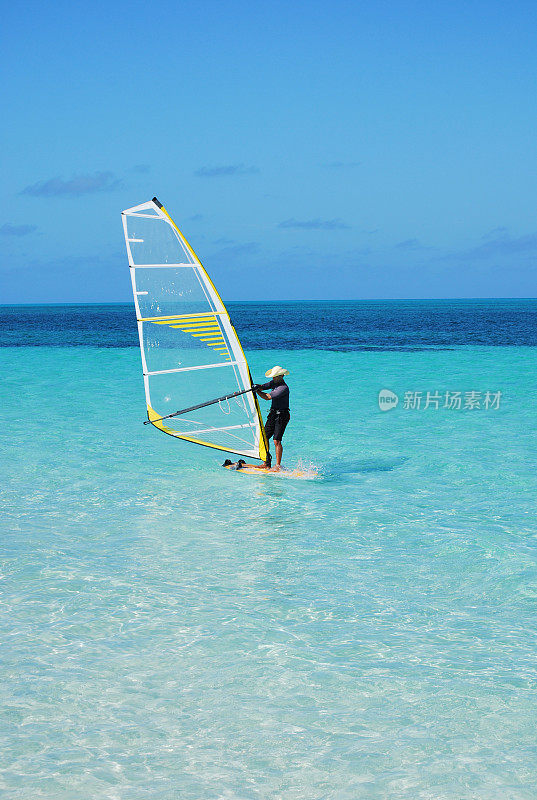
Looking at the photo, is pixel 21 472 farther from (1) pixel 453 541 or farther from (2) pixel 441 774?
(2) pixel 441 774

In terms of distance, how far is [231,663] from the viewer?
5422mm

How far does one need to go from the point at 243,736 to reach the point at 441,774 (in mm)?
1160

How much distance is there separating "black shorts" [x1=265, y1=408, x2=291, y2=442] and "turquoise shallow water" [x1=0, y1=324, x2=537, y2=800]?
0.77 meters

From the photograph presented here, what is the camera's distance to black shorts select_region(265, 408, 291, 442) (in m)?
10.9

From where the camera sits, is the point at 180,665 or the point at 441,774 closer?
the point at 441,774

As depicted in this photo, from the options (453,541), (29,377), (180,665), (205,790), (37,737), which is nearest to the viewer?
(205,790)

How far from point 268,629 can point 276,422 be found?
5196 mm

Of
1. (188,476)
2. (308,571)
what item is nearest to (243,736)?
(308,571)
